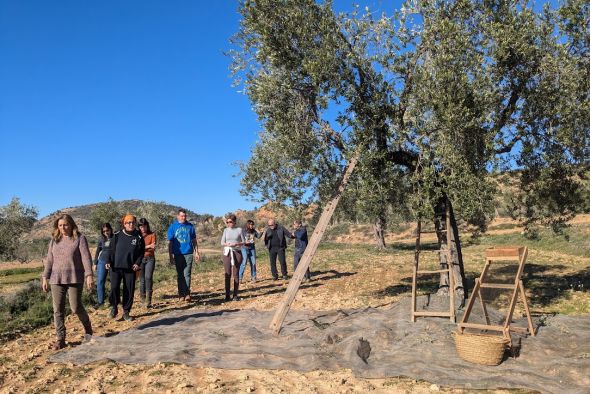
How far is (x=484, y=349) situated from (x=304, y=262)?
4.06m

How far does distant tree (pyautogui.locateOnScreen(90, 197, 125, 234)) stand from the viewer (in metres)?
38.5

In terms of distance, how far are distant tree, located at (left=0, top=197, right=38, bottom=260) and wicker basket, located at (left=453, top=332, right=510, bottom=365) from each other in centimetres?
3653

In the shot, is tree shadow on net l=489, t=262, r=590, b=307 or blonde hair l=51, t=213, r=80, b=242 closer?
blonde hair l=51, t=213, r=80, b=242

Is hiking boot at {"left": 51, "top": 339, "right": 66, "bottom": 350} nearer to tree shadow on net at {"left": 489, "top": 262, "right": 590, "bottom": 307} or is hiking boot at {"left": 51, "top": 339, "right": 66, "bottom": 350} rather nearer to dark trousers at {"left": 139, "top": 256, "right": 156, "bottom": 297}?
dark trousers at {"left": 139, "top": 256, "right": 156, "bottom": 297}

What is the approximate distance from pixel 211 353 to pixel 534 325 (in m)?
5.67

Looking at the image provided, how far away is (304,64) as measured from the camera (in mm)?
9977

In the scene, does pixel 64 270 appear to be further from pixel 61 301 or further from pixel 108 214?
pixel 108 214

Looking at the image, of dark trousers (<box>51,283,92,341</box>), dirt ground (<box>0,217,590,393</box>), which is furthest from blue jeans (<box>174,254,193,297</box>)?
dark trousers (<box>51,283,92,341</box>)

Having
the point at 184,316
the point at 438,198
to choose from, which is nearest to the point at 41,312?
the point at 184,316

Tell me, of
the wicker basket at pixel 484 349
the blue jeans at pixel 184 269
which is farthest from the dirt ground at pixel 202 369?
the wicker basket at pixel 484 349

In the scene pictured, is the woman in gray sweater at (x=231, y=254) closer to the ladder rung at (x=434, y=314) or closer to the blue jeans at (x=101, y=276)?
the blue jeans at (x=101, y=276)

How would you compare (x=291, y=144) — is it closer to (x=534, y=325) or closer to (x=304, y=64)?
(x=304, y=64)

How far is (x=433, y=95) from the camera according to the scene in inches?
369

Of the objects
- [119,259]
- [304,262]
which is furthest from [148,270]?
[304,262]
